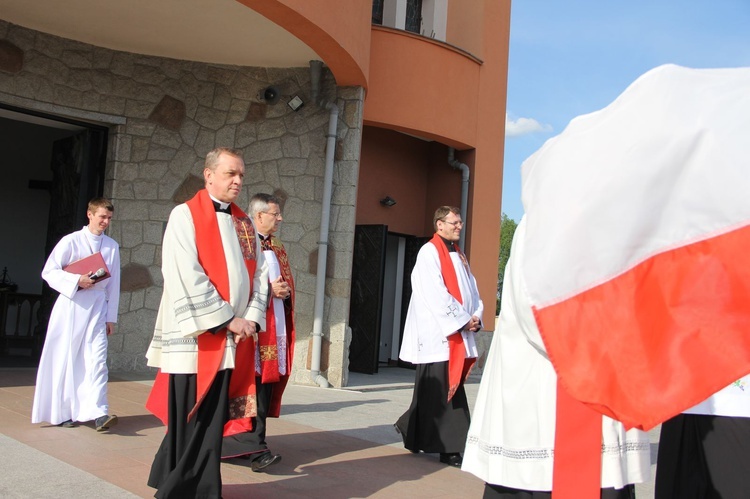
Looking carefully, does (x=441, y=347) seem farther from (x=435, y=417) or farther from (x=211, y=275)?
(x=211, y=275)

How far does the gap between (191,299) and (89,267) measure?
8.49ft

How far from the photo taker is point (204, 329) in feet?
13.2

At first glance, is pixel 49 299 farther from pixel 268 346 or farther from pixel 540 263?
pixel 540 263

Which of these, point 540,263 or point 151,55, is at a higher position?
point 151,55

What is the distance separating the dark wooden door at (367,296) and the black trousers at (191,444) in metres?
7.48

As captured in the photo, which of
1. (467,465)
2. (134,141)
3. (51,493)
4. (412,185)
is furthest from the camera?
(412,185)

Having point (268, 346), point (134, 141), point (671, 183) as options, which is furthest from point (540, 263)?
point (134, 141)

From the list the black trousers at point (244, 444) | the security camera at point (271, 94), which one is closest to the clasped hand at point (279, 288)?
the black trousers at point (244, 444)

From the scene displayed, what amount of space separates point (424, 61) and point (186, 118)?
357 centimetres

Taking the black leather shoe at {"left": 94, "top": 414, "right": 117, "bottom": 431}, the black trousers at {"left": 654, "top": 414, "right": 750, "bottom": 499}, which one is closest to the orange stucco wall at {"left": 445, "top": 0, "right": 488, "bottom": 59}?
the black leather shoe at {"left": 94, "top": 414, "right": 117, "bottom": 431}

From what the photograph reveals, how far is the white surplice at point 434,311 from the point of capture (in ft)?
19.6

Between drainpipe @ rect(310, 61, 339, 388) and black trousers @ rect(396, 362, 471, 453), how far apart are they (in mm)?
3551

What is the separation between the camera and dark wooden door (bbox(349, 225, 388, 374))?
38.1 feet

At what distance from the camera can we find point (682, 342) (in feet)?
5.67
